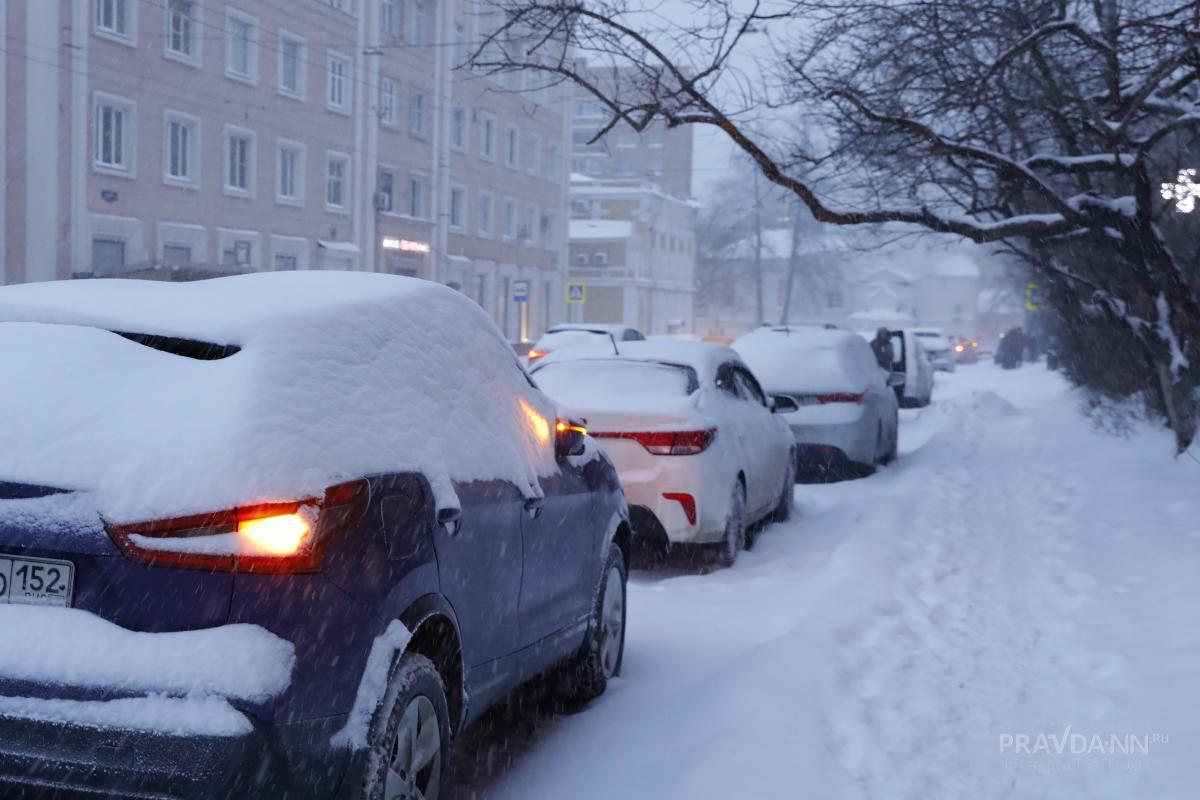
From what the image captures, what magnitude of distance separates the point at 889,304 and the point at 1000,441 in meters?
108

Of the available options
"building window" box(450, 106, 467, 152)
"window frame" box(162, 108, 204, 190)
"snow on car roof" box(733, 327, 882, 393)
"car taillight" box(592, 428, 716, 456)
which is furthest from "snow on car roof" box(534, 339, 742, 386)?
"building window" box(450, 106, 467, 152)

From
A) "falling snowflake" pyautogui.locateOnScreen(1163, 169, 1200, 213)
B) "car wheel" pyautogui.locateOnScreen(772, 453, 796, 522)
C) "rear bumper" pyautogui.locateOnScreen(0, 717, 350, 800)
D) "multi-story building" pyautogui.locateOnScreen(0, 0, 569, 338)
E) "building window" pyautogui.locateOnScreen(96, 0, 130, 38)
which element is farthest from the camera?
"building window" pyautogui.locateOnScreen(96, 0, 130, 38)

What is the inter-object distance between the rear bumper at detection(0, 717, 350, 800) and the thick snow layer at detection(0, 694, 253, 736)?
2 centimetres

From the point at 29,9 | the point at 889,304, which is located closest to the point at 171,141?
→ the point at 29,9

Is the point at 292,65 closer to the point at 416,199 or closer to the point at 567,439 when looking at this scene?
the point at 416,199

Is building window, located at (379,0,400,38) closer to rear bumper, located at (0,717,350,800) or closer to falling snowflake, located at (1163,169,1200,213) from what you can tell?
falling snowflake, located at (1163,169,1200,213)

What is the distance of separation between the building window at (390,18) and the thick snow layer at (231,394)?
4067 cm

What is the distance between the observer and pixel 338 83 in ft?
132

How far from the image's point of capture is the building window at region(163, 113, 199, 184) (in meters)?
32.2

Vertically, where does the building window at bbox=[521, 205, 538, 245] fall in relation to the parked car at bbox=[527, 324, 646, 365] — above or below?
above

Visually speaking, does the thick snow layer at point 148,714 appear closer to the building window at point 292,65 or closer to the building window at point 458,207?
the building window at point 292,65

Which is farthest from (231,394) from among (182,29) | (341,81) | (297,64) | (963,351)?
(963,351)

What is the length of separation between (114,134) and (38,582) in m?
30.1

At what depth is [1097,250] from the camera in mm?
14992
